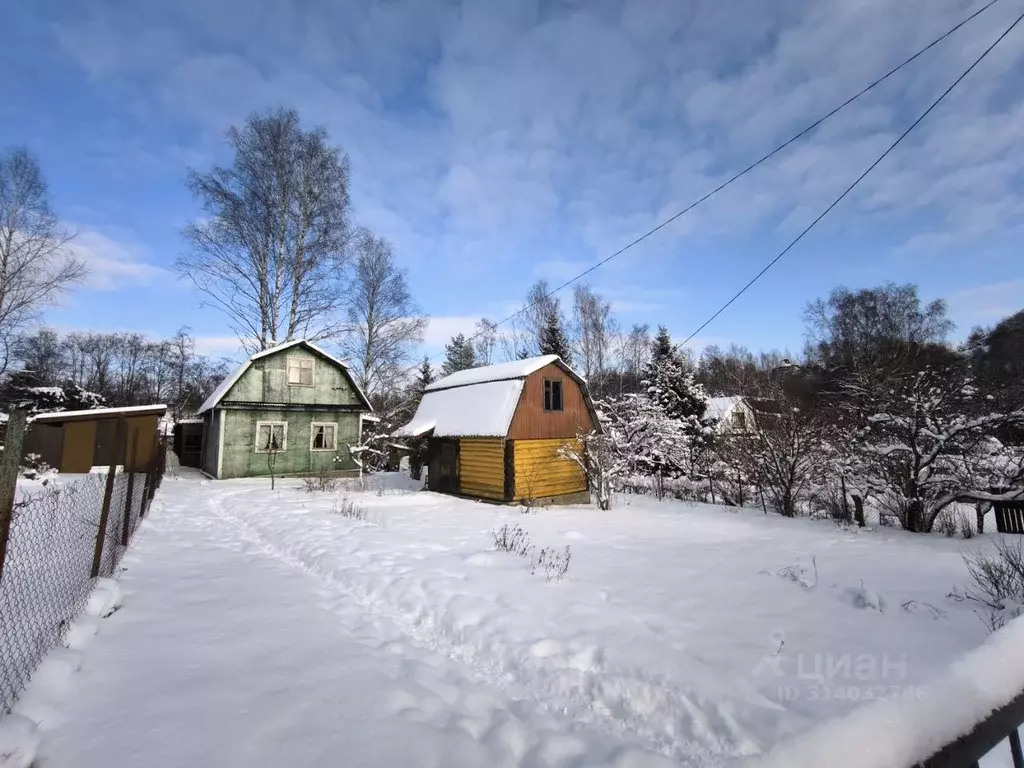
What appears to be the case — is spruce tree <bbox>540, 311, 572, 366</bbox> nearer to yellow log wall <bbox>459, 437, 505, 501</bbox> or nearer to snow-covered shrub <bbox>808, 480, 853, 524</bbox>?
yellow log wall <bbox>459, 437, 505, 501</bbox>

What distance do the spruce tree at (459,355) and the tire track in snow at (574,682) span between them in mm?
35214

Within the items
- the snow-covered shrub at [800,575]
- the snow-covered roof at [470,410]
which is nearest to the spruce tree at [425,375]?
the snow-covered roof at [470,410]

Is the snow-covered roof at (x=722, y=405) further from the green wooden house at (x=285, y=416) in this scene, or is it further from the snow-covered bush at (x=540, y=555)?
the snow-covered bush at (x=540, y=555)

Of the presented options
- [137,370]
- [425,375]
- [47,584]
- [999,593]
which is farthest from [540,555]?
[137,370]

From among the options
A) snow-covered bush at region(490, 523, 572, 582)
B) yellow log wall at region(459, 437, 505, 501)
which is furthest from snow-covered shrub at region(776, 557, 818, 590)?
yellow log wall at region(459, 437, 505, 501)

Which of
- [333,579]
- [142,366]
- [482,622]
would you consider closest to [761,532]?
[482,622]

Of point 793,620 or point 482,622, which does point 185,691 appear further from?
point 793,620

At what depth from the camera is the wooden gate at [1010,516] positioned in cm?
1045

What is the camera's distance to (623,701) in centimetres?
Answer: 369

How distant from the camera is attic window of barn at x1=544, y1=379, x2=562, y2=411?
52.5 ft

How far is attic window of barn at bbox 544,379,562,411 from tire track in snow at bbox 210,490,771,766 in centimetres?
1046

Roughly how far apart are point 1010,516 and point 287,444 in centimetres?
2391

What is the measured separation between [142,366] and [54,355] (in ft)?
31.7

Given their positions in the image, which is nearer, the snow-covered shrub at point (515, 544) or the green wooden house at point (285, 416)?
the snow-covered shrub at point (515, 544)
